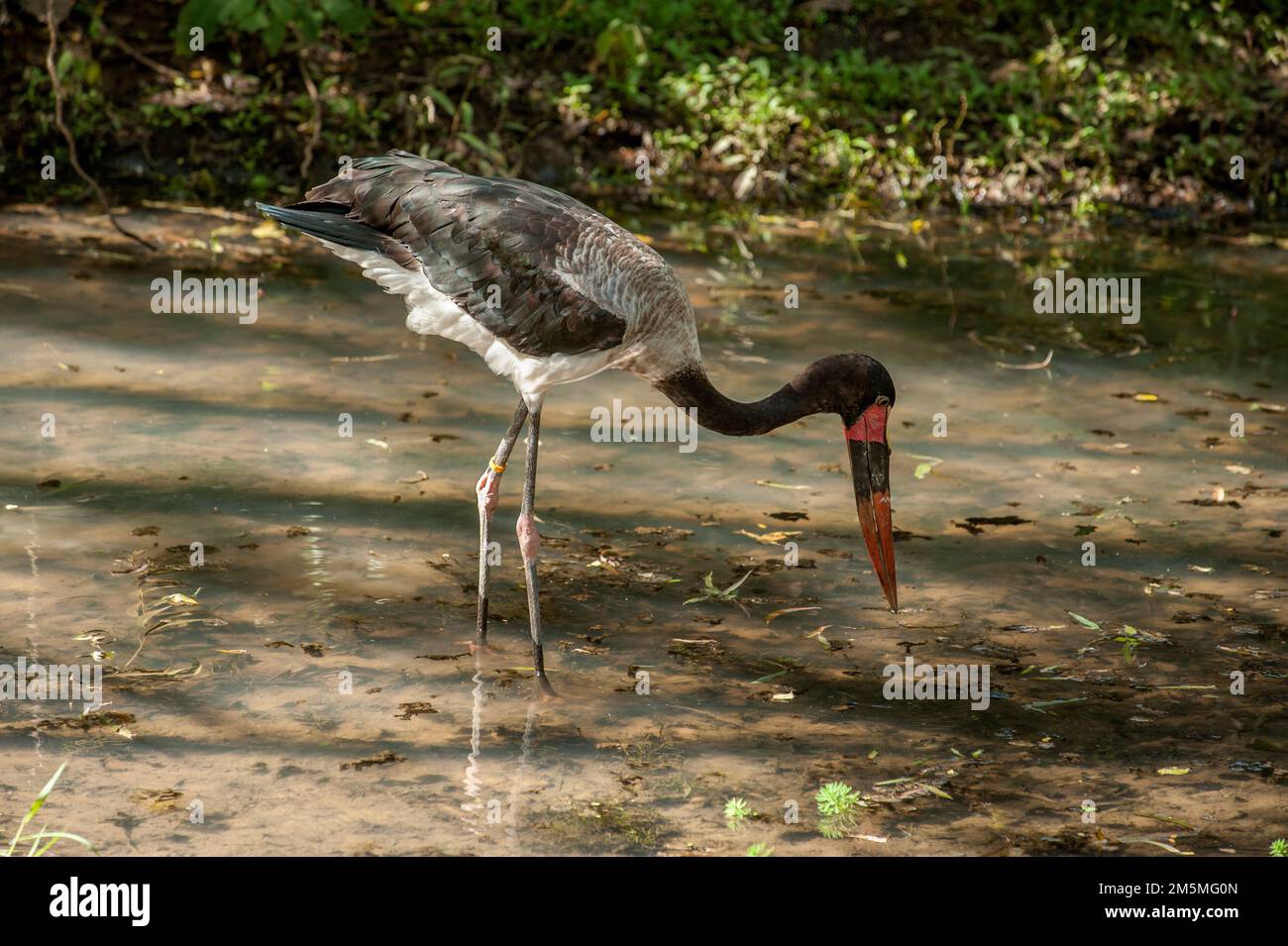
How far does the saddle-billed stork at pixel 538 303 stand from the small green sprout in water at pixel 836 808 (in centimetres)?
104

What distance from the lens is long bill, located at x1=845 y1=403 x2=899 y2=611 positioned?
5219mm

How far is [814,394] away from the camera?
5242 millimetres

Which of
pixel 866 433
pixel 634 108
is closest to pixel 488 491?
pixel 866 433

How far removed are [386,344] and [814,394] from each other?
3378mm

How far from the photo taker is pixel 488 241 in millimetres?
5102

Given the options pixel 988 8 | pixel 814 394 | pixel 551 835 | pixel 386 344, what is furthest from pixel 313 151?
pixel 551 835

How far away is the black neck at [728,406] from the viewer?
17.4 ft

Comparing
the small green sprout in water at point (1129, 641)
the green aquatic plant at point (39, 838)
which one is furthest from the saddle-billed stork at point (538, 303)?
the green aquatic plant at point (39, 838)

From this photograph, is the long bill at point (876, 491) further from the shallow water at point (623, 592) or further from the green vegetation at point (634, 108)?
the green vegetation at point (634, 108)

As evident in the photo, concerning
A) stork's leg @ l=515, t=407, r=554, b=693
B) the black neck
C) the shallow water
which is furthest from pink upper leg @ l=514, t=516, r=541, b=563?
the black neck

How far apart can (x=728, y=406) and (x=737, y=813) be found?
5.26 ft

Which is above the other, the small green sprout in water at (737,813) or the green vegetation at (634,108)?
the green vegetation at (634,108)

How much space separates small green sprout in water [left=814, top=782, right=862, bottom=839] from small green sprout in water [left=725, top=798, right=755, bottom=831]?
19 cm

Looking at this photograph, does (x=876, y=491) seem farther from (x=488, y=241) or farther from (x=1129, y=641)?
(x=488, y=241)
